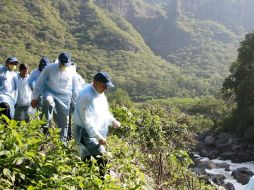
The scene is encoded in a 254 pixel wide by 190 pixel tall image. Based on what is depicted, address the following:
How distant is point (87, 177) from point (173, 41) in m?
156

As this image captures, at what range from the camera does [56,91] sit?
21.0ft

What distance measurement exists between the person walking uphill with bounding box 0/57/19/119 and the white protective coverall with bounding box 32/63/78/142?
3.31 ft

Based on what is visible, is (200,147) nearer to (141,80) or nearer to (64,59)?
(64,59)

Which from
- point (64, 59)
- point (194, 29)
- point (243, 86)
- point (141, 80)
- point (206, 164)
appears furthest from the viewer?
point (194, 29)

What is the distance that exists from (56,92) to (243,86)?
2879cm

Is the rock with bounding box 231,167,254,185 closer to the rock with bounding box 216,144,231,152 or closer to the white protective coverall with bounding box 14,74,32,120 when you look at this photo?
the rock with bounding box 216,144,231,152

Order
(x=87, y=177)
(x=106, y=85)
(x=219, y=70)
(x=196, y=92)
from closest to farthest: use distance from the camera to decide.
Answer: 1. (x=87, y=177)
2. (x=106, y=85)
3. (x=196, y=92)
4. (x=219, y=70)

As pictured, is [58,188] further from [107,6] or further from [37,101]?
[107,6]

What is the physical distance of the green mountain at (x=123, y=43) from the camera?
9444 centimetres

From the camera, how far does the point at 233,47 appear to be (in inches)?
6393

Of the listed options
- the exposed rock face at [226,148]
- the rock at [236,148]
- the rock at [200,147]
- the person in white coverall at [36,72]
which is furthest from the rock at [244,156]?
the person in white coverall at [36,72]

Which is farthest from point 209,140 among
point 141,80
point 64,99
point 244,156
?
point 141,80

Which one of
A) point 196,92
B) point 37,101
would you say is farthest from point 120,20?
point 37,101

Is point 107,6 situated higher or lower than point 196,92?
higher
